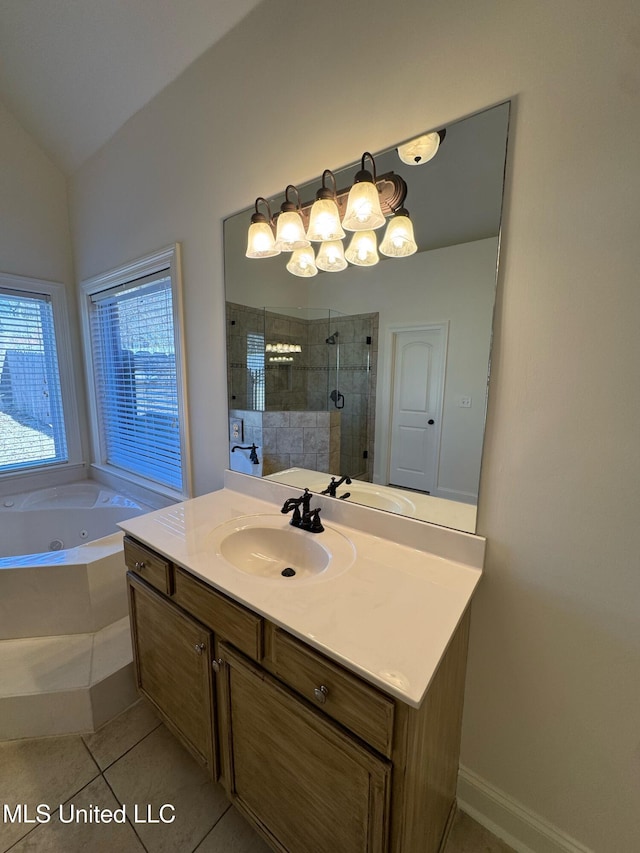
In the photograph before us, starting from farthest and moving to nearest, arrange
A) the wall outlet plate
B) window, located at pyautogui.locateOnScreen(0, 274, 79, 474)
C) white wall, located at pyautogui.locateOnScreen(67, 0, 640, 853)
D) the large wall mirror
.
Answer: window, located at pyautogui.locateOnScreen(0, 274, 79, 474) < the wall outlet plate < the large wall mirror < white wall, located at pyautogui.locateOnScreen(67, 0, 640, 853)

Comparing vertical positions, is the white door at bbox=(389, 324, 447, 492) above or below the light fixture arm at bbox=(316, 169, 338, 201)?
below

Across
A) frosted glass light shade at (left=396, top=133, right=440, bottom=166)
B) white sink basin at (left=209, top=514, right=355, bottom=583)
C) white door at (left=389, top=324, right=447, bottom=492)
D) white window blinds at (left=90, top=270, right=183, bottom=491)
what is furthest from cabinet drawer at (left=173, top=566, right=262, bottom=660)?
frosted glass light shade at (left=396, top=133, right=440, bottom=166)

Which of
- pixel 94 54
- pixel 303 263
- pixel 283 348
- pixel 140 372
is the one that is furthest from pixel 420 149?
pixel 140 372

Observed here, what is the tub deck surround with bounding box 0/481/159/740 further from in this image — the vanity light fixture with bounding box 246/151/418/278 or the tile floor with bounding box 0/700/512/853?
the vanity light fixture with bounding box 246/151/418/278

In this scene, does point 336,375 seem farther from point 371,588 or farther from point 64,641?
point 64,641

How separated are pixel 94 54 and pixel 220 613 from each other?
103 inches

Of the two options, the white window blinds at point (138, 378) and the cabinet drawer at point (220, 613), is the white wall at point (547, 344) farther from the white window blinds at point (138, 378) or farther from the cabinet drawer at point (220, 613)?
the white window blinds at point (138, 378)

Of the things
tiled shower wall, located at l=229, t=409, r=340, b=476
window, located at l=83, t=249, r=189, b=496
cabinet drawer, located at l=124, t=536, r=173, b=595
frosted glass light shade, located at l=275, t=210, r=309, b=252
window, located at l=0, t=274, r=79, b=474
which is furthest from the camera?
window, located at l=0, t=274, r=79, b=474

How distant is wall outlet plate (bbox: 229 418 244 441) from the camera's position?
1.68m

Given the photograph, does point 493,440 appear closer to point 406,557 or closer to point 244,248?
point 406,557

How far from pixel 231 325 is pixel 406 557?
49.3 inches

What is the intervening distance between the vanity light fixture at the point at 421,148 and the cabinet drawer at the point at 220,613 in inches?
54.9

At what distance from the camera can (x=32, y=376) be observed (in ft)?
8.34

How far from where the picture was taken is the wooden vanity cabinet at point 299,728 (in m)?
0.71
